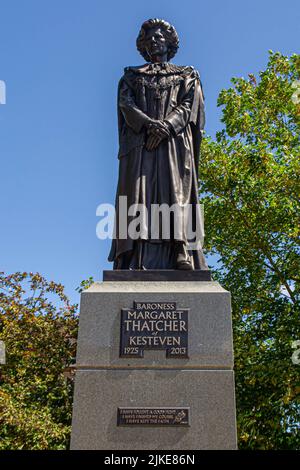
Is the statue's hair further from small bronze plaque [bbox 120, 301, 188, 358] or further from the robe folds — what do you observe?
small bronze plaque [bbox 120, 301, 188, 358]

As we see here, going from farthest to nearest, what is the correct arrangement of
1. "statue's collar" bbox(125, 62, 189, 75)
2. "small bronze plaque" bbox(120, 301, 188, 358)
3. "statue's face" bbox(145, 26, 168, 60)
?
"statue's face" bbox(145, 26, 168, 60) < "statue's collar" bbox(125, 62, 189, 75) < "small bronze plaque" bbox(120, 301, 188, 358)

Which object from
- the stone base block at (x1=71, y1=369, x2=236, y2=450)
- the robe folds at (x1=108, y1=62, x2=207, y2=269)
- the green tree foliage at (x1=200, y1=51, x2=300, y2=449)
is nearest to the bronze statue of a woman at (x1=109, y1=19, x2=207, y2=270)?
the robe folds at (x1=108, y1=62, x2=207, y2=269)

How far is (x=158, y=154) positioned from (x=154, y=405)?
335 centimetres

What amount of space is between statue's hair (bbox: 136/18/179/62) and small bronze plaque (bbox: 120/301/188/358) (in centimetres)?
417

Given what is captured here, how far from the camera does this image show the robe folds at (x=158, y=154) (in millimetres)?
6676

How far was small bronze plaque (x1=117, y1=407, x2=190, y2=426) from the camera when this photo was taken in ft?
17.4

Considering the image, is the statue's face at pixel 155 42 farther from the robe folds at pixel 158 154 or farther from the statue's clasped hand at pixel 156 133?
the statue's clasped hand at pixel 156 133

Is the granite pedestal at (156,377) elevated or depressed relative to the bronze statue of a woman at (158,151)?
depressed

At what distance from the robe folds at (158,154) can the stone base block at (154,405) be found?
1.57 metres

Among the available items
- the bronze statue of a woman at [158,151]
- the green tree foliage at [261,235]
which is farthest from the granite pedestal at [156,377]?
the green tree foliage at [261,235]

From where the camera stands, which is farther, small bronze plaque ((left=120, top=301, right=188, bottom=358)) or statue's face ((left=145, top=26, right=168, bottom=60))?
statue's face ((left=145, top=26, right=168, bottom=60))

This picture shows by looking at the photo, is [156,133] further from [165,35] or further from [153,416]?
[153,416]

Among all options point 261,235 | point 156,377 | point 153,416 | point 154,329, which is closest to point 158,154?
point 154,329
